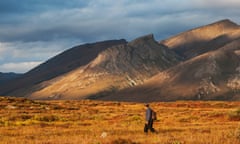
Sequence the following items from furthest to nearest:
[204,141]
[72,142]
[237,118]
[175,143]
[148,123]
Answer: [237,118] < [148,123] < [72,142] < [204,141] < [175,143]

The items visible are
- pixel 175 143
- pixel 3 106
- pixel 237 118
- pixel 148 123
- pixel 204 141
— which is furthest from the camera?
pixel 3 106

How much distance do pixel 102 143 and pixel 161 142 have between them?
287 centimetres

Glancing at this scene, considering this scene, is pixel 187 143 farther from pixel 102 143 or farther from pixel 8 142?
pixel 8 142

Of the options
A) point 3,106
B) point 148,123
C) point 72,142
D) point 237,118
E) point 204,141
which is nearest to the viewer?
point 204,141

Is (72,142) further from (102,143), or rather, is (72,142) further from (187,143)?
(187,143)

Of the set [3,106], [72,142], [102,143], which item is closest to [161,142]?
[102,143]

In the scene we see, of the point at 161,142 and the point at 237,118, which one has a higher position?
the point at 237,118

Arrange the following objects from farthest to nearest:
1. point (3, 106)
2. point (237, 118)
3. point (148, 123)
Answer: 1. point (3, 106)
2. point (237, 118)
3. point (148, 123)

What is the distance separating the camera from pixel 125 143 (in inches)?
894

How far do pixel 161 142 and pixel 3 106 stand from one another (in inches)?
2428

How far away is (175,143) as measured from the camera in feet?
71.8

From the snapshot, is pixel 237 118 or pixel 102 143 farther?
pixel 237 118

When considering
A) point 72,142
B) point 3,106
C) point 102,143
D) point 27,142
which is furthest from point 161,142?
point 3,106

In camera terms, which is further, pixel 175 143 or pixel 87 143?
pixel 87 143
